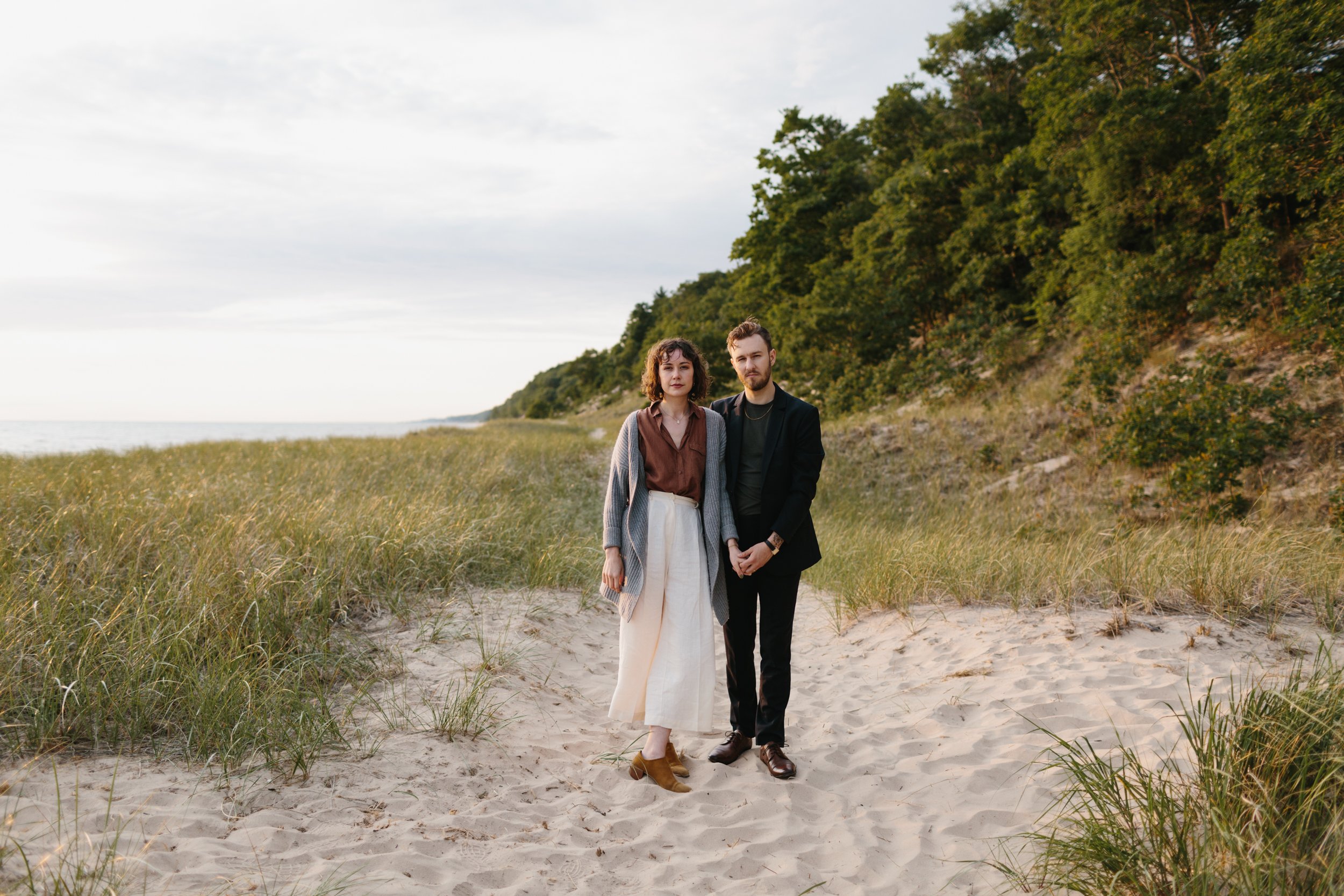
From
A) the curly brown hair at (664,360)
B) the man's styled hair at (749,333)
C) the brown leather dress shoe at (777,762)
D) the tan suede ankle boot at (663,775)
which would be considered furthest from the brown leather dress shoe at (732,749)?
the man's styled hair at (749,333)

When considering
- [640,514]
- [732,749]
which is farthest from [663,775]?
[640,514]

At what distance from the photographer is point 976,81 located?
20250 mm

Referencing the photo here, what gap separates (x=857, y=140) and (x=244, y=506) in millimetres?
28088

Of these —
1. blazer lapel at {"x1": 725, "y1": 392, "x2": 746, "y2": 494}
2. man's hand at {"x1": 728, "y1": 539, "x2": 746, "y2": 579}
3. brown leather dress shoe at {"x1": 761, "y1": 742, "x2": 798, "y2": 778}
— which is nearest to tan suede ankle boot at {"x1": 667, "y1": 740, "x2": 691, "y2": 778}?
brown leather dress shoe at {"x1": 761, "y1": 742, "x2": 798, "y2": 778}

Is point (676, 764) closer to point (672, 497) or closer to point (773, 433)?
point (672, 497)

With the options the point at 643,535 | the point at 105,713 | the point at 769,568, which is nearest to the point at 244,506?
the point at 105,713

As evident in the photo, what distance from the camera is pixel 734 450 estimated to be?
3.69 metres

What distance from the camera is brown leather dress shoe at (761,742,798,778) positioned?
3.63 m

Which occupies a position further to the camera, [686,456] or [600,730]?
[600,730]

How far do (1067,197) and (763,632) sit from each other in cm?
1526

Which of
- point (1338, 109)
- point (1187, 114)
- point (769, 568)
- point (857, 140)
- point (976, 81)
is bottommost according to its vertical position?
point (769, 568)

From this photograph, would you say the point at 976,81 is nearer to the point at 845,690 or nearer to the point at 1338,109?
the point at 1338,109

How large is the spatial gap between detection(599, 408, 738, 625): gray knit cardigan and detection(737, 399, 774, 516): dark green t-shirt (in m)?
0.09

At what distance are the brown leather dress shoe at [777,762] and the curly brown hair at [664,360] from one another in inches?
75.5
